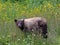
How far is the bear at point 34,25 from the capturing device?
8289mm

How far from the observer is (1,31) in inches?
320

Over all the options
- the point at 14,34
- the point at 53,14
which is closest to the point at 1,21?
the point at 14,34

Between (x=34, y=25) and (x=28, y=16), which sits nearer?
(x=34, y=25)

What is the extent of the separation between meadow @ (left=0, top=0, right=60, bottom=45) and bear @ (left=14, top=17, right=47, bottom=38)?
167mm

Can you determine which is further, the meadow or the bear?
the bear

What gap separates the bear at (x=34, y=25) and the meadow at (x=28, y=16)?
0.55 feet

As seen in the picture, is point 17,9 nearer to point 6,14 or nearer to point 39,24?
point 6,14

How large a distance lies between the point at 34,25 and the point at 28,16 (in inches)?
51.0

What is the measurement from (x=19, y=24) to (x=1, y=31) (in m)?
0.79

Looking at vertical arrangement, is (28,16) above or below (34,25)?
above

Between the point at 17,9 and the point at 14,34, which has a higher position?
the point at 17,9

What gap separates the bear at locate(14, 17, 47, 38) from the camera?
8.29m

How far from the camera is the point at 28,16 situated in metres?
9.72

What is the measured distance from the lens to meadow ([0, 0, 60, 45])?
23.5 feet
